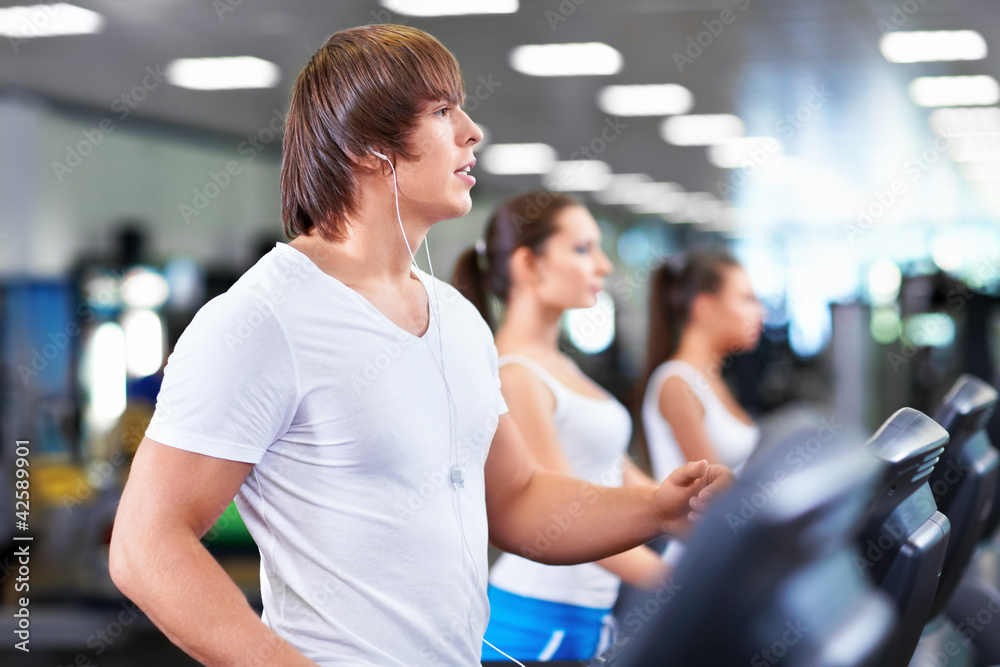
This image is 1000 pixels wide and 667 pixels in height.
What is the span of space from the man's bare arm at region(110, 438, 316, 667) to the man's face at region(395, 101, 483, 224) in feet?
1.19

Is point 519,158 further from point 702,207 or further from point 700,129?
point 702,207

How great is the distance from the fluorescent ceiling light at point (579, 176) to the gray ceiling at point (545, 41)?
6.18 ft

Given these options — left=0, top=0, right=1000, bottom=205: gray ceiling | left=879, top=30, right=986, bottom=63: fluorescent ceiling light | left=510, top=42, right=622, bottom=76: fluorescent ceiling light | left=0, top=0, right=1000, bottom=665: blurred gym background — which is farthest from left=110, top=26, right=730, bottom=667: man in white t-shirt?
left=879, top=30, right=986, bottom=63: fluorescent ceiling light

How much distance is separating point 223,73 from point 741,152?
5.32 meters

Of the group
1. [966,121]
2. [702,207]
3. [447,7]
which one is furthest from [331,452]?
[702,207]

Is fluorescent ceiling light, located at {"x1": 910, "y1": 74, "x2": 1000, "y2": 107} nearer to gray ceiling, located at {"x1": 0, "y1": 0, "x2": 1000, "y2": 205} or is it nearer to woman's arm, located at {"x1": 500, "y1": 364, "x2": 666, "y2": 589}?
gray ceiling, located at {"x1": 0, "y1": 0, "x2": 1000, "y2": 205}

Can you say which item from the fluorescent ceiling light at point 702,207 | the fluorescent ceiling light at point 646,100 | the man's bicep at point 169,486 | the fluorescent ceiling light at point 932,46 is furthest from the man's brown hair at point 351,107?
the fluorescent ceiling light at point 702,207

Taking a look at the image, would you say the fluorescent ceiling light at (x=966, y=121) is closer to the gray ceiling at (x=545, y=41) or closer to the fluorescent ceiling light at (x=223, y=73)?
the gray ceiling at (x=545, y=41)

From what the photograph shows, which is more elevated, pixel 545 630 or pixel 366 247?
pixel 366 247

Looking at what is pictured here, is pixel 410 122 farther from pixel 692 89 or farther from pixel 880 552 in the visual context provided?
pixel 692 89

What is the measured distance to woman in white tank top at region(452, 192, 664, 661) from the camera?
188 cm

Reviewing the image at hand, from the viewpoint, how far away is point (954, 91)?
7363 millimetres

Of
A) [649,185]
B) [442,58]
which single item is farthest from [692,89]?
[442,58]

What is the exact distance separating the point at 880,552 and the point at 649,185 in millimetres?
11679
